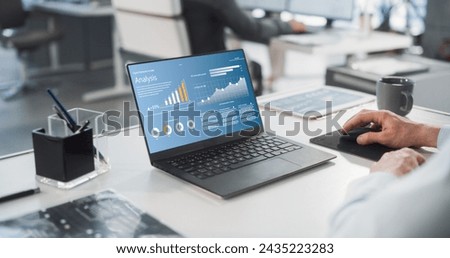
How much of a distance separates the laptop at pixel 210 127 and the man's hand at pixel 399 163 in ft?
0.50

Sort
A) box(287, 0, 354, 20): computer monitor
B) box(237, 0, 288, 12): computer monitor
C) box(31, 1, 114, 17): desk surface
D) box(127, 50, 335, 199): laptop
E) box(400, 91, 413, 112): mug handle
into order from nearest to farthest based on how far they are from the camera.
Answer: box(127, 50, 335, 199): laptop, box(400, 91, 413, 112): mug handle, box(287, 0, 354, 20): computer monitor, box(237, 0, 288, 12): computer monitor, box(31, 1, 114, 17): desk surface

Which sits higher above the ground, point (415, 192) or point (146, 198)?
point (415, 192)

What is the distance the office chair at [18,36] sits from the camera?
14.5ft

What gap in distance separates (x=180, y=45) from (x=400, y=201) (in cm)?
241

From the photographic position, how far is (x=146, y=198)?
101cm

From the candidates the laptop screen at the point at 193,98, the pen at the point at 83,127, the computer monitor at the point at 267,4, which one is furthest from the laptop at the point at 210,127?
the computer monitor at the point at 267,4

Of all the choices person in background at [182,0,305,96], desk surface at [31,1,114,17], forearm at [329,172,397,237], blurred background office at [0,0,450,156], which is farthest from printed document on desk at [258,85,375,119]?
desk surface at [31,1,114,17]

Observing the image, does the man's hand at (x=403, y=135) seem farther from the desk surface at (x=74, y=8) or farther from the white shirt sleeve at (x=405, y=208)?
the desk surface at (x=74, y=8)

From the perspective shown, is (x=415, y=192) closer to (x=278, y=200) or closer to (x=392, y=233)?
(x=392, y=233)

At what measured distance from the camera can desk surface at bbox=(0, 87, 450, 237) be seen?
3.00 feet

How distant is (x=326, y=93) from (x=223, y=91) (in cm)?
57

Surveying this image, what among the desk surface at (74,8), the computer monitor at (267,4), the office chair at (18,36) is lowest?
the office chair at (18,36)

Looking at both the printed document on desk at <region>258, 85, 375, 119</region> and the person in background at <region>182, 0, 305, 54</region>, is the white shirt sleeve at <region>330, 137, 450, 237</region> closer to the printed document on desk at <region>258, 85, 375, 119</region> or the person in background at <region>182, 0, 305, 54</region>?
the printed document on desk at <region>258, 85, 375, 119</region>
